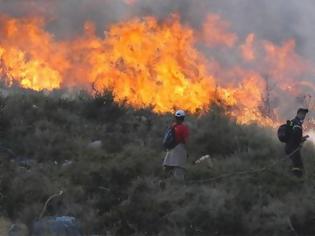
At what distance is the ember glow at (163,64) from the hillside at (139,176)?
10.7 ft

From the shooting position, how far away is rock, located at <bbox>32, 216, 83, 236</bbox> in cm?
980

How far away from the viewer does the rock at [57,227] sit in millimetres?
9805

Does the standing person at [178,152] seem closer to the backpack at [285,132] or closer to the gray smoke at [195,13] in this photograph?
the backpack at [285,132]

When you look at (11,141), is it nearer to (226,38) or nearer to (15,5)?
(15,5)

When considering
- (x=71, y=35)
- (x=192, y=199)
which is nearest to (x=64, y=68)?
(x=71, y=35)

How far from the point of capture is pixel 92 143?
52.7ft

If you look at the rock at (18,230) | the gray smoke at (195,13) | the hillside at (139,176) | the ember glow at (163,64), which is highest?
the gray smoke at (195,13)

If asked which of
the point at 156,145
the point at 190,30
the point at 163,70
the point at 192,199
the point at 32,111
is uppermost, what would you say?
the point at 190,30

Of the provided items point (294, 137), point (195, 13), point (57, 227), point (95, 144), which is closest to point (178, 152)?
point (294, 137)

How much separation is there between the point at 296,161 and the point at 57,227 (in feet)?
17.4

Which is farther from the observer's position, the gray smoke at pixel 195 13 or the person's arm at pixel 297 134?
the gray smoke at pixel 195 13

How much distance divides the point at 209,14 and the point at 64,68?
20.6 feet

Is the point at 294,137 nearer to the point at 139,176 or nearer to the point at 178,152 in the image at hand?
the point at 178,152

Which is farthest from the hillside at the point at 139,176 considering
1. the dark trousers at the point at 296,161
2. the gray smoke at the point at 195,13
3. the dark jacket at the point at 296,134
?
the gray smoke at the point at 195,13
